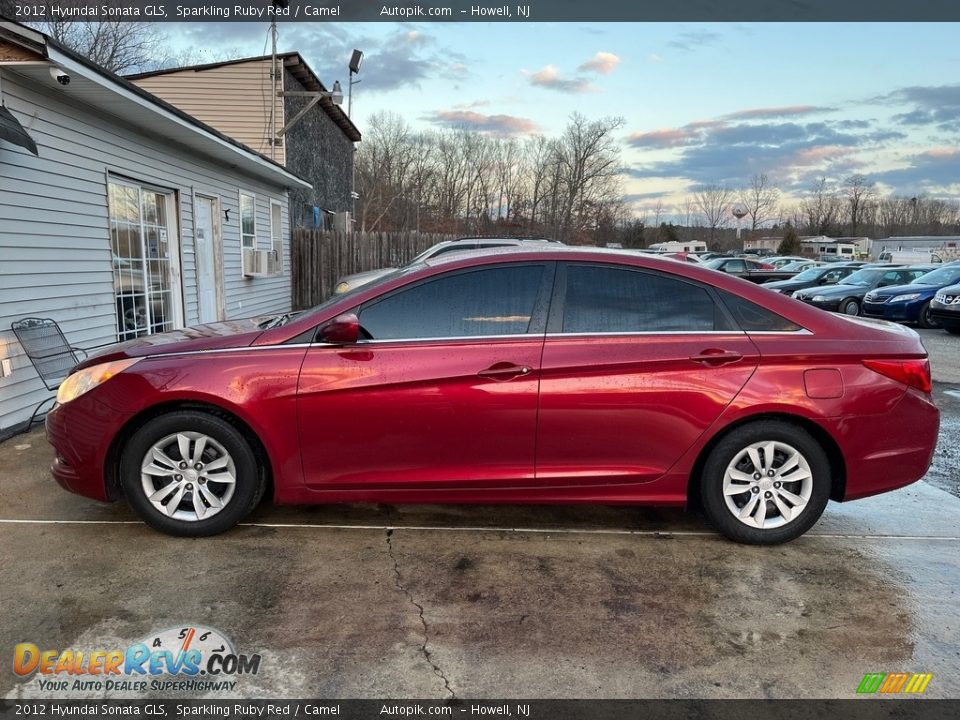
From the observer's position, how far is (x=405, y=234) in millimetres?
17641

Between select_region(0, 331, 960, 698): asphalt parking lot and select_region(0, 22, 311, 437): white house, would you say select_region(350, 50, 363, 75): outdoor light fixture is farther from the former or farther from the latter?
select_region(0, 331, 960, 698): asphalt parking lot

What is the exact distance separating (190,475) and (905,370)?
391 cm

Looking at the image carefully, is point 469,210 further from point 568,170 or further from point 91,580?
point 91,580

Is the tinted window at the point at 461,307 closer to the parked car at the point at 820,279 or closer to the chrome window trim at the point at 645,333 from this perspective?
the chrome window trim at the point at 645,333

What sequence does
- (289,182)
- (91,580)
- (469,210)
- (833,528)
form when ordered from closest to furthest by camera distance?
(91,580) < (833,528) < (289,182) < (469,210)

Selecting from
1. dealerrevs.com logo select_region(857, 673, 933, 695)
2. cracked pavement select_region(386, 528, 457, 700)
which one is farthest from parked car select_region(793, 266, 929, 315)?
cracked pavement select_region(386, 528, 457, 700)

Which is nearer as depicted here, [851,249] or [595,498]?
[595,498]

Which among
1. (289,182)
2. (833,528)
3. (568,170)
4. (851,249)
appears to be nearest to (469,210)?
(568,170)

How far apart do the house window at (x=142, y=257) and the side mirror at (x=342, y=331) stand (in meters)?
5.05

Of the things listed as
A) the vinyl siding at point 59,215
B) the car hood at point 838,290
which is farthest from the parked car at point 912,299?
the vinyl siding at point 59,215

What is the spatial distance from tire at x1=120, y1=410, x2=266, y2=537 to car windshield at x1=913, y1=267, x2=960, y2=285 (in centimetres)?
1734

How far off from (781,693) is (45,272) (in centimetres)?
662

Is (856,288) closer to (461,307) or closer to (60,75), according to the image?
(461,307)

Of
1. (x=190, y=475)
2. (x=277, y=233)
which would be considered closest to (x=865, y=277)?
(x=277, y=233)
